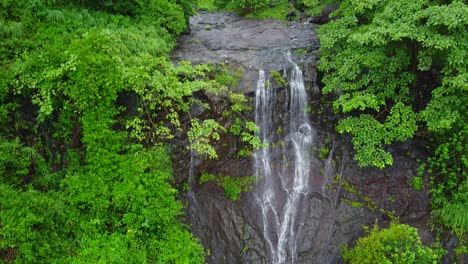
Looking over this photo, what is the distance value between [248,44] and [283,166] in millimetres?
4619

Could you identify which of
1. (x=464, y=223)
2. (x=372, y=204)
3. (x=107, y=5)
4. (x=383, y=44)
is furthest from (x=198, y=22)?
(x=464, y=223)

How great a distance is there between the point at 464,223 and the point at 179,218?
7.25 meters

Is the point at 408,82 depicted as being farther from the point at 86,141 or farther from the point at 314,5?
the point at 86,141

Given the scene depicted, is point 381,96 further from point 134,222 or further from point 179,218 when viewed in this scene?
point 134,222

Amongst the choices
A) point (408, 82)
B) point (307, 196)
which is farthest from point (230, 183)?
point (408, 82)

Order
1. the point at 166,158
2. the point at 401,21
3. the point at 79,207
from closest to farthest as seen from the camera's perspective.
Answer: the point at 79,207 → the point at 166,158 → the point at 401,21

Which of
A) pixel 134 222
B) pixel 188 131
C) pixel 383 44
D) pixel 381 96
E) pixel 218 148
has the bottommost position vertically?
pixel 134 222

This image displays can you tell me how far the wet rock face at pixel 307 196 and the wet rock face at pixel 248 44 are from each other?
0.05 metres

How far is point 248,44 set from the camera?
1291 centimetres

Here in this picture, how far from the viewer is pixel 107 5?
400 inches

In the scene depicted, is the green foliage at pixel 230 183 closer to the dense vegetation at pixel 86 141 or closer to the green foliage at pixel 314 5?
the dense vegetation at pixel 86 141

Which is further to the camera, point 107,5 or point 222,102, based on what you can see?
point 107,5

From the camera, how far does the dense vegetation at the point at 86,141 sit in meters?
7.34

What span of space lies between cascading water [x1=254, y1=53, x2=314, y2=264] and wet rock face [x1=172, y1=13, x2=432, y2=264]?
172mm
